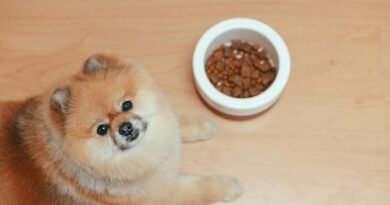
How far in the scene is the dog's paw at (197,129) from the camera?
1429 millimetres

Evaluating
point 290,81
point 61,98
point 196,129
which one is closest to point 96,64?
point 61,98

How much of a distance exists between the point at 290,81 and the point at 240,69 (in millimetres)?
159

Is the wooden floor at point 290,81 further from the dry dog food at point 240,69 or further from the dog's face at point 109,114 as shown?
the dog's face at point 109,114

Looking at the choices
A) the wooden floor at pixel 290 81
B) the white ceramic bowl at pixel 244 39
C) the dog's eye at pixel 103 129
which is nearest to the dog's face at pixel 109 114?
the dog's eye at pixel 103 129

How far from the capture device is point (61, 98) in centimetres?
100

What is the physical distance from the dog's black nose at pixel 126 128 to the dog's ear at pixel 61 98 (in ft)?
0.38

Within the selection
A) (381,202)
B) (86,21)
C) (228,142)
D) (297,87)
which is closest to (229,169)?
(228,142)

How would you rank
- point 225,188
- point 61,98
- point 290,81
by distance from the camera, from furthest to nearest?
1. point 290,81
2. point 225,188
3. point 61,98

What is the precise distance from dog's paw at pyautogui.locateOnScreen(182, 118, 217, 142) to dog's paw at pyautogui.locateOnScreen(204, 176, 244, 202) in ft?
0.42

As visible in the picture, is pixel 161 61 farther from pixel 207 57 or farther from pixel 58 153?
pixel 58 153

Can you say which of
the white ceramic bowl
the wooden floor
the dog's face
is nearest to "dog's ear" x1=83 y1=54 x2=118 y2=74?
the dog's face

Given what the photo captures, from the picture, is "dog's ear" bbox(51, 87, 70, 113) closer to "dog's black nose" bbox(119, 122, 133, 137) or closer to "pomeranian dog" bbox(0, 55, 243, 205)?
"pomeranian dog" bbox(0, 55, 243, 205)

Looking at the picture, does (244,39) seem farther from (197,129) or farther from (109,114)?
(109,114)

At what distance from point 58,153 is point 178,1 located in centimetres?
71
